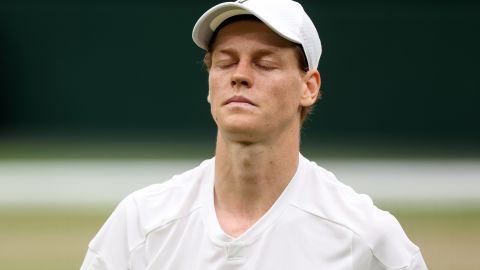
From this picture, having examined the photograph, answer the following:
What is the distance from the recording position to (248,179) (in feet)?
11.8

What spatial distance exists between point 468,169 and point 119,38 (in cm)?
580

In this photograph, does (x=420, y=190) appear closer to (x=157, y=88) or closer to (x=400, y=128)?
(x=400, y=128)

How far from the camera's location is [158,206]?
3.64 m

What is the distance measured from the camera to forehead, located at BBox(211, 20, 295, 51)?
349 cm

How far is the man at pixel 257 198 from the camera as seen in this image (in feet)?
11.4

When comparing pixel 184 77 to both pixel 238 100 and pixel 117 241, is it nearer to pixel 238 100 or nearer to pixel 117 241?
pixel 117 241

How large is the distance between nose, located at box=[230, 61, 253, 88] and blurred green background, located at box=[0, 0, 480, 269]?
12280 mm

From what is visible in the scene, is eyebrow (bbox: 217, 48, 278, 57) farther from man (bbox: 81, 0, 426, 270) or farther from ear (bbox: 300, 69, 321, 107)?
ear (bbox: 300, 69, 321, 107)

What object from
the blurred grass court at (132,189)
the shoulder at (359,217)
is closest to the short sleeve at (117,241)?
the shoulder at (359,217)

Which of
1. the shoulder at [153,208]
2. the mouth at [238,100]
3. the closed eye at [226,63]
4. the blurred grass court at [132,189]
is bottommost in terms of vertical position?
the shoulder at [153,208]

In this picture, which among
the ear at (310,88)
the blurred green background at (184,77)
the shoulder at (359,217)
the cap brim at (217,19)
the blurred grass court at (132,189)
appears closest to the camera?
the cap brim at (217,19)

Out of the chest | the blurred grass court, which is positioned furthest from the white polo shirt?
the blurred grass court

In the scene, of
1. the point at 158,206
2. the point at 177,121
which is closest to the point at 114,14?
the point at 177,121

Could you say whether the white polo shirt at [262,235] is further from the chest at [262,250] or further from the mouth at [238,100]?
the mouth at [238,100]
